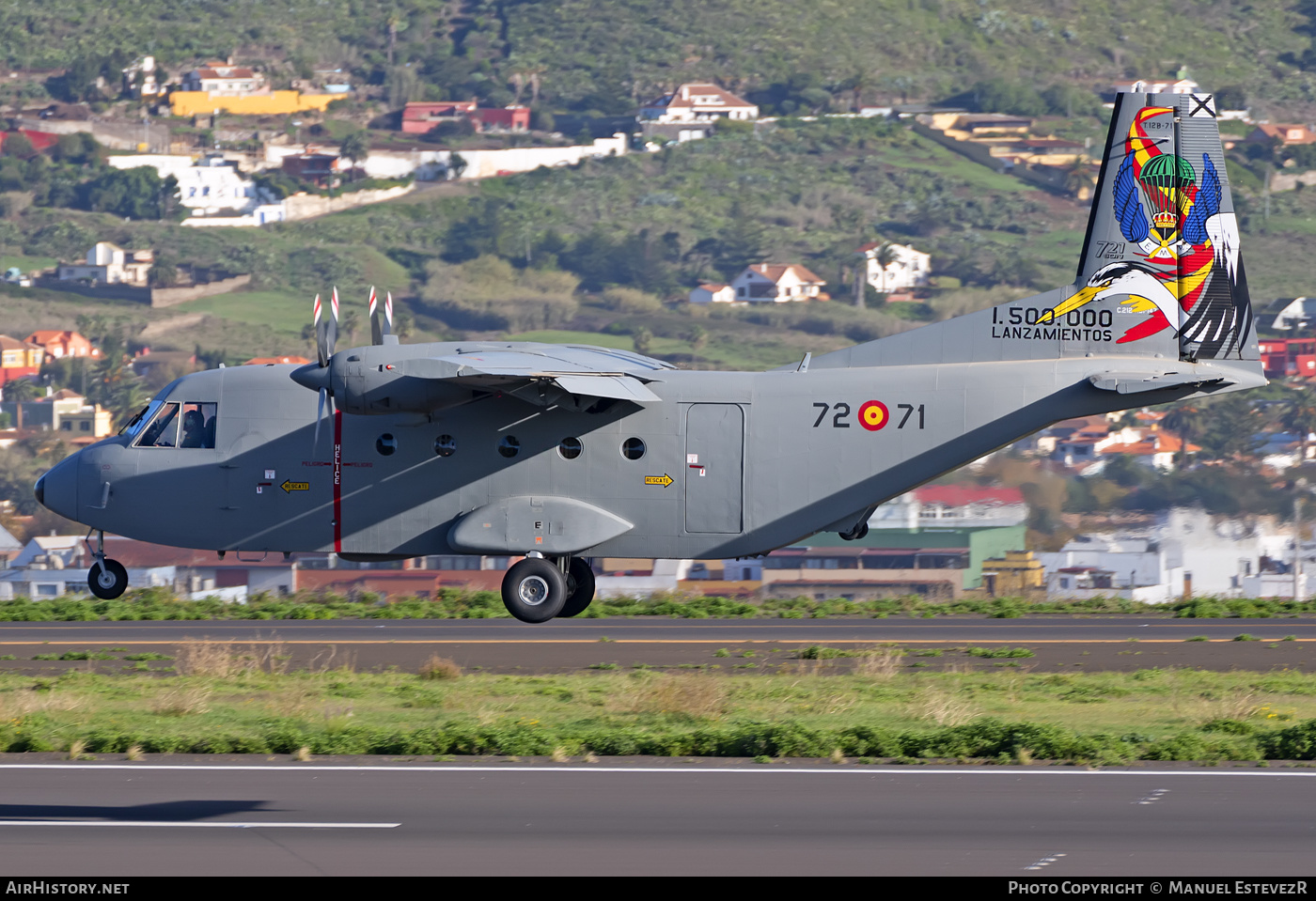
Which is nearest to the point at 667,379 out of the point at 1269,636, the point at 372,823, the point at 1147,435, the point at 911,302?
the point at 1269,636

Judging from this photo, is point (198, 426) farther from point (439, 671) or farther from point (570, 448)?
point (439, 671)

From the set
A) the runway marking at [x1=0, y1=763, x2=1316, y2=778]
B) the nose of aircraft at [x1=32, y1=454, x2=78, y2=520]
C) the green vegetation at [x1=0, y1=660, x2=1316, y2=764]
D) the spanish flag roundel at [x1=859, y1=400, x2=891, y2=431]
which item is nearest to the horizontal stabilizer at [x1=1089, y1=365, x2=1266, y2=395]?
the spanish flag roundel at [x1=859, y1=400, x2=891, y2=431]

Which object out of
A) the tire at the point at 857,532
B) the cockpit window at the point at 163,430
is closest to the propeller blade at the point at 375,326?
the cockpit window at the point at 163,430

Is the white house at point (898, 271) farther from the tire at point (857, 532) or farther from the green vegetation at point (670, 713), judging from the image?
the green vegetation at point (670, 713)

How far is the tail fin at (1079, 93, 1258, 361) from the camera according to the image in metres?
25.2

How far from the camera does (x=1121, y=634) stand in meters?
26.6

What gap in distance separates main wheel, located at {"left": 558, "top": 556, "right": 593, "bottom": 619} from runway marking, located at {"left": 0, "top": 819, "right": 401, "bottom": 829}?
14.8 metres

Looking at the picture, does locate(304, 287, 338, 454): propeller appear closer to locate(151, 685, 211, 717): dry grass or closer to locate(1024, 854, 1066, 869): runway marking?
locate(151, 685, 211, 717): dry grass

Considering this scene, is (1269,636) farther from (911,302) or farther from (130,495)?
(911,302)

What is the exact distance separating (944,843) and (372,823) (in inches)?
172

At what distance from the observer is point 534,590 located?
26.3 meters

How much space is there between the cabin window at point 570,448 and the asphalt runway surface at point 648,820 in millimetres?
10658

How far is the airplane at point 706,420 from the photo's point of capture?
994 inches
